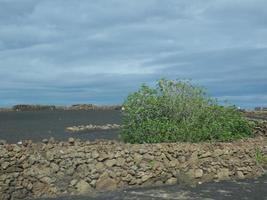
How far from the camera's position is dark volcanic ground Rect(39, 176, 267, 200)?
39.5 feet

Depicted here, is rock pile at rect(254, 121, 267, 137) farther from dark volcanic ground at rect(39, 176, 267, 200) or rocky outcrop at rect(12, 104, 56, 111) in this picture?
rocky outcrop at rect(12, 104, 56, 111)

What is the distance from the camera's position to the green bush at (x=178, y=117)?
16.5m

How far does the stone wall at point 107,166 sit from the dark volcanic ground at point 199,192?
1.50ft

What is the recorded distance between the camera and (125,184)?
13.3 metres

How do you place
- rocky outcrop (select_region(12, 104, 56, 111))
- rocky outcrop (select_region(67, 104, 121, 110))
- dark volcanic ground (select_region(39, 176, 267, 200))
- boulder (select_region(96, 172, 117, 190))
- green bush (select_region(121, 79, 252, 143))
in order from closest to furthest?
dark volcanic ground (select_region(39, 176, 267, 200)) < boulder (select_region(96, 172, 117, 190)) < green bush (select_region(121, 79, 252, 143)) < rocky outcrop (select_region(12, 104, 56, 111)) < rocky outcrop (select_region(67, 104, 121, 110))

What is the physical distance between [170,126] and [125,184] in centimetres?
368

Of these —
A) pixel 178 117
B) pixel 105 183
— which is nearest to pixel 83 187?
pixel 105 183

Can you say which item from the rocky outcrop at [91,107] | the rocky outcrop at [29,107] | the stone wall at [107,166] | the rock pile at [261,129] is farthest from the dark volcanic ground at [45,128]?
the rocky outcrop at [91,107]

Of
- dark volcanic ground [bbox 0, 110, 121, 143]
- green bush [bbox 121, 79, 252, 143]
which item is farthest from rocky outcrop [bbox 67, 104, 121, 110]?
green bush [bbox 121, 79, 252, 143]

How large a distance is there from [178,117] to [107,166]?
501 centimetres

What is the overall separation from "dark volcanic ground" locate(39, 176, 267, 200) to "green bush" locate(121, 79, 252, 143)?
3.18 meters

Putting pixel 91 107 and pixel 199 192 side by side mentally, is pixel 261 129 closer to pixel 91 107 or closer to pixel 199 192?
pixel 199 192

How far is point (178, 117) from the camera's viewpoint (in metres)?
A: 17.7

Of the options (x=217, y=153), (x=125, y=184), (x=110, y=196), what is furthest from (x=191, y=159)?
(x=110, y=196)
